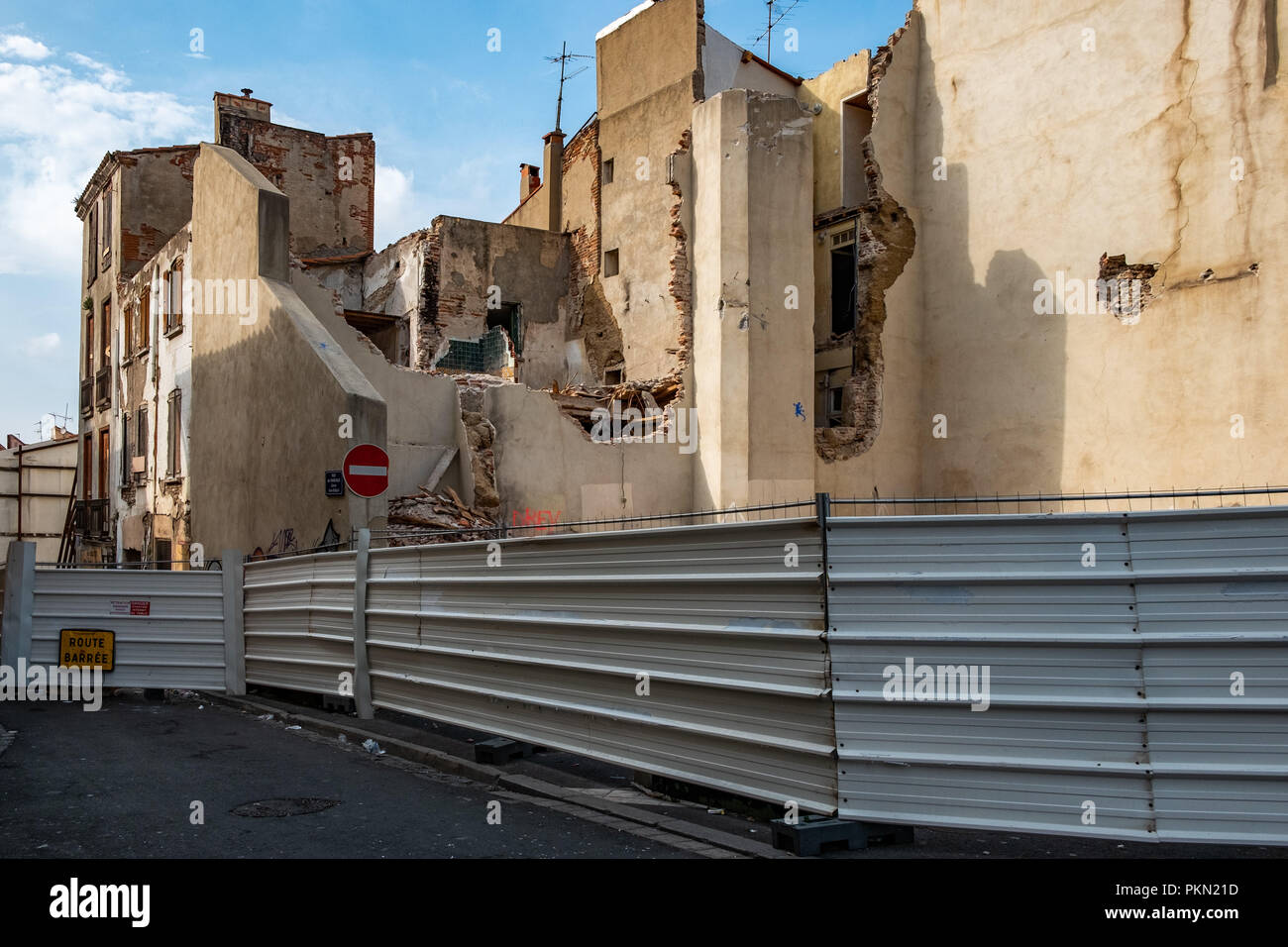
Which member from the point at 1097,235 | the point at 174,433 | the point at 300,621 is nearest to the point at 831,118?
the point at 1097,235

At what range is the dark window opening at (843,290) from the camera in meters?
25.5

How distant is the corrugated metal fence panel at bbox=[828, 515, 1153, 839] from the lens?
529cm

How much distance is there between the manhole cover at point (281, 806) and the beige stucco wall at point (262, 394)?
278 inches

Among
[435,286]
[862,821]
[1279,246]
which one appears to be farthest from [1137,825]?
[435,286]

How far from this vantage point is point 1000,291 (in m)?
23.4

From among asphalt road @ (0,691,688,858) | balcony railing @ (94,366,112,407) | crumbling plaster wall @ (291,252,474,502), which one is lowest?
asphalt road @ (0,691,688,858)

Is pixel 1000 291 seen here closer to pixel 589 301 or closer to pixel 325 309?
pixel 589 301

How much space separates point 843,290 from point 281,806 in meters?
21.1

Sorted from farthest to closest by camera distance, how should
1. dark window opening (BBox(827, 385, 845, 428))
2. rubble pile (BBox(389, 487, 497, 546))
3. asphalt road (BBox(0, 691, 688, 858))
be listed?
dark window opening (BBox(827, 385, 845, 428)) → rubble pile (BBox(389, 487, 497, 546)) → asphalt road (BBox(0, 691, 688, 858))

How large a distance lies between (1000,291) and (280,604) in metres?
17.0

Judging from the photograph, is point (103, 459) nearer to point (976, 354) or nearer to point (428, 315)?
point (428, 315)

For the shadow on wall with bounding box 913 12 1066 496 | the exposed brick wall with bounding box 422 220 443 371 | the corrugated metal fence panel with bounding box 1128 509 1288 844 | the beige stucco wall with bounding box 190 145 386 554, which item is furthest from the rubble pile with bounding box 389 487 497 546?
the corrugated metal fence panel with bounding box 1128 509 1288 844

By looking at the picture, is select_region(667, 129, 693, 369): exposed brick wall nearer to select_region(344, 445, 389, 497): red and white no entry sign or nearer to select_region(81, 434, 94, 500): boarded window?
select_region(344, 445, 389, 497): red and white no entry sign

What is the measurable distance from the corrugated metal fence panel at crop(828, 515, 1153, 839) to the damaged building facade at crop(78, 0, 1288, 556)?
987 centimetres
